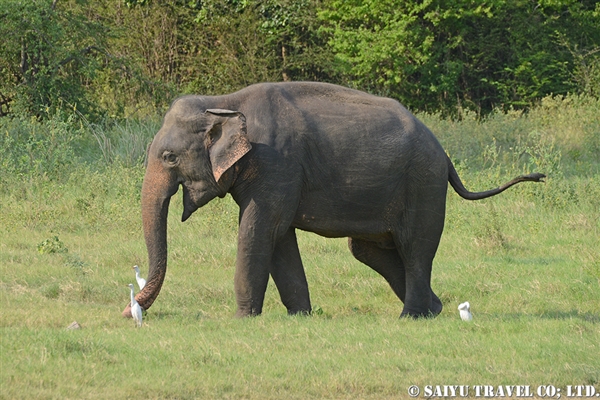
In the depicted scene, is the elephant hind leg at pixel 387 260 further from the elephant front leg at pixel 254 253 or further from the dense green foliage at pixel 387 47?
the dense green foliage at pixel 387 47

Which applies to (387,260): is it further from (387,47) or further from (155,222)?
(387,47)

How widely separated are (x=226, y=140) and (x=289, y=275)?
1495 mm

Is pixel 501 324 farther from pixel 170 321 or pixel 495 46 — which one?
pixel 495 46

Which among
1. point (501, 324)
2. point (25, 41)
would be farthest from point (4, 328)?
point (25, 41)

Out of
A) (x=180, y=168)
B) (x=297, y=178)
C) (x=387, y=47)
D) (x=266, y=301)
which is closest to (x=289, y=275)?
(x=297, y=178)

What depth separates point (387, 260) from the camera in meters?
10.0

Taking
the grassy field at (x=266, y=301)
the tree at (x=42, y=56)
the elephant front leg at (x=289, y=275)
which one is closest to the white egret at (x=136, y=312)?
the grassy field at (x=266, y=301)

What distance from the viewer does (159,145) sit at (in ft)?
29.0

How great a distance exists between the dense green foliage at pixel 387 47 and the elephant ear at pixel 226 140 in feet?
56.6

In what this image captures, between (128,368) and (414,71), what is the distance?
23160 millimetres

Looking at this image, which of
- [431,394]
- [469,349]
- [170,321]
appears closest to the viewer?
[431,394]

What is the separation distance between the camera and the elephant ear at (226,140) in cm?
862

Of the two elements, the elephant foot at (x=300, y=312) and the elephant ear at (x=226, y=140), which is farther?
the elephant foot at (x=300, y=312)

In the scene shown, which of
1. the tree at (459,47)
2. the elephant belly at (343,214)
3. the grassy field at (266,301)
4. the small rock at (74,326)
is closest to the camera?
the grassy field at (266,301)
